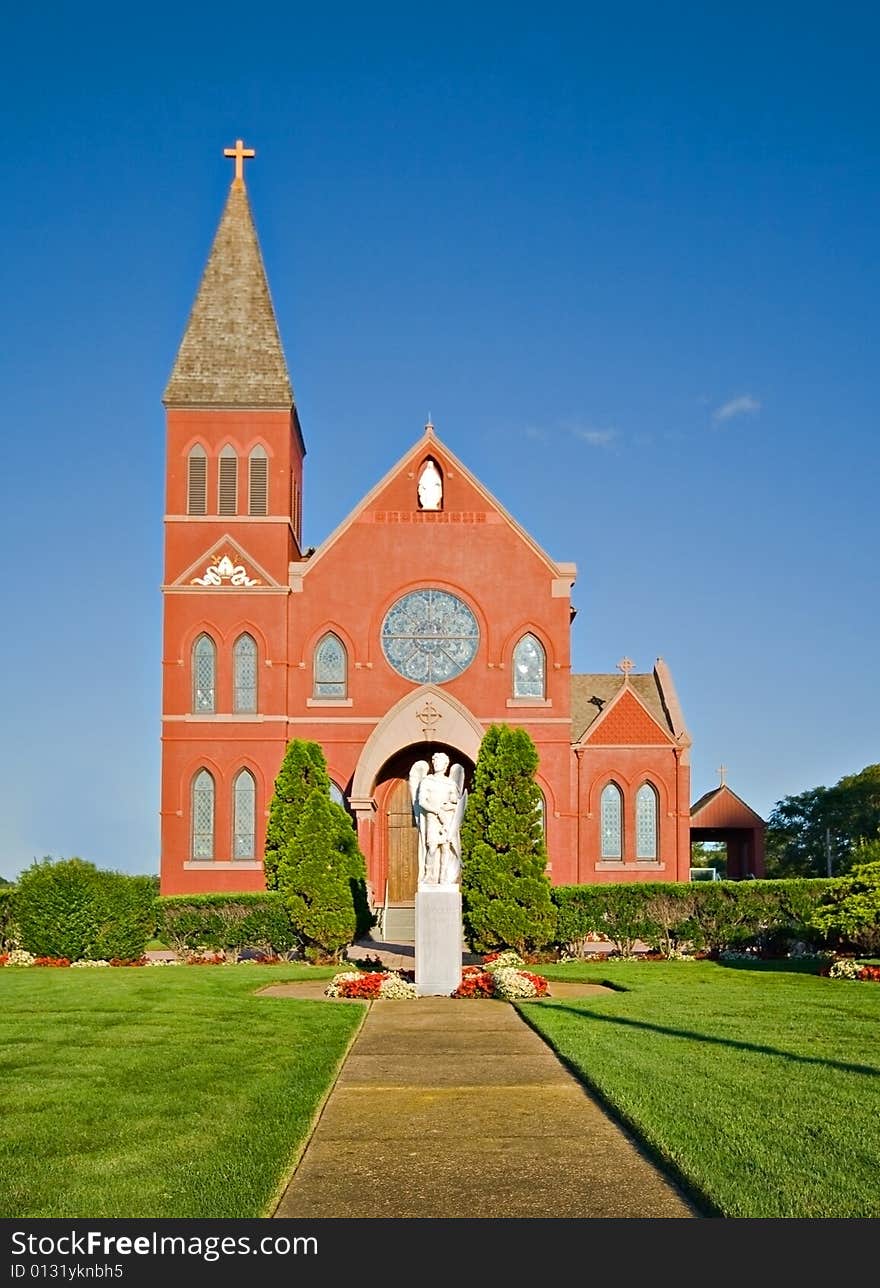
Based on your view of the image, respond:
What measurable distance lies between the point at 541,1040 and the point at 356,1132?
17.9 ft

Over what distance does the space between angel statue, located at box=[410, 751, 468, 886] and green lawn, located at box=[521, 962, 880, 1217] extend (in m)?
3.25

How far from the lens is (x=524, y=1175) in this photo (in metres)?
8.43

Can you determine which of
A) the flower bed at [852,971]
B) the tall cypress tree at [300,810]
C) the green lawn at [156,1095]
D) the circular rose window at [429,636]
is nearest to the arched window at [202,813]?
the tall cypress tree at [300,810]

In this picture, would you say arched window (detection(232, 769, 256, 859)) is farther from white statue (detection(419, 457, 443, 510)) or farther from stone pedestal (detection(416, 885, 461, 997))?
stone pedestal (detection(416, 885, 461, 997))

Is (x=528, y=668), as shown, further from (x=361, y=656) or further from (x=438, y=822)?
(x=438, y=822)

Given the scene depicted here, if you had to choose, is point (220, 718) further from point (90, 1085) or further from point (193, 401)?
point (90, 1085)

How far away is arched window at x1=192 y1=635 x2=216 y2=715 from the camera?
117 feet

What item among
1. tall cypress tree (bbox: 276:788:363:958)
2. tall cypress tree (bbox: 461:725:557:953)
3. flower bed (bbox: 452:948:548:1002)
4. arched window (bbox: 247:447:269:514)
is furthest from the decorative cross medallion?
flower bed (bbox: 452:948:548:1002)

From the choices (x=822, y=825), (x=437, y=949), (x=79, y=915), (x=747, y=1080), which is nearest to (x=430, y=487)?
(x=79, y=915)

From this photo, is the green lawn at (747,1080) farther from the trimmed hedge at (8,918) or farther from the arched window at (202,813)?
the arched window at (202,813)

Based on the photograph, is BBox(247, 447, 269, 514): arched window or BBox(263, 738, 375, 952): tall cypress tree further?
BBox(247, 447, 269, 514): arched window

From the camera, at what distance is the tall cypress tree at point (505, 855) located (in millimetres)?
26875

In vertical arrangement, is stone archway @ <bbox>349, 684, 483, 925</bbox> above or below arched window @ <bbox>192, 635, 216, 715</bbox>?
below
